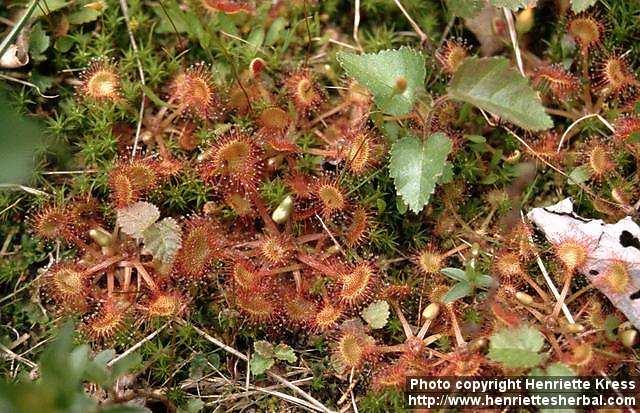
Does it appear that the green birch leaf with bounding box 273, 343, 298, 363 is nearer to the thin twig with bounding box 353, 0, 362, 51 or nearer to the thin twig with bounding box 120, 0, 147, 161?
the thin twig with bounding box 120, 0, 147, 161

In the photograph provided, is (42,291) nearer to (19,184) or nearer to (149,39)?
(19,184)

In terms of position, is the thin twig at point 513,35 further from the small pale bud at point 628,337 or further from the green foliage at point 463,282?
the small pale bud at point 628,337

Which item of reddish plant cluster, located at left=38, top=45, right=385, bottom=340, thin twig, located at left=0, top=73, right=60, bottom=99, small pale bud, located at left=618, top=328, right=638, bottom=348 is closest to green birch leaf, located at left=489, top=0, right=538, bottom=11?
reddish plant cluster, located at left=38, top=45, right=385, bottom=340

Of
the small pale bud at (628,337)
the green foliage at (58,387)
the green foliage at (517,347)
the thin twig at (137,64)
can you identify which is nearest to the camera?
the green foliage at (58,387)

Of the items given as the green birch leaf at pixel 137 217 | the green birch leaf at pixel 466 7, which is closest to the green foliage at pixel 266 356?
the green birch leaf at pixel 137 217

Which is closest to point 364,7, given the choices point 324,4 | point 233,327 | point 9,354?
point 324,4

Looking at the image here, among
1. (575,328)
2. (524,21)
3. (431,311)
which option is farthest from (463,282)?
(524,21)

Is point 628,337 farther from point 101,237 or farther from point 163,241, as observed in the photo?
point 101,237

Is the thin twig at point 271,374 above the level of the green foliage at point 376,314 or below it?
below
